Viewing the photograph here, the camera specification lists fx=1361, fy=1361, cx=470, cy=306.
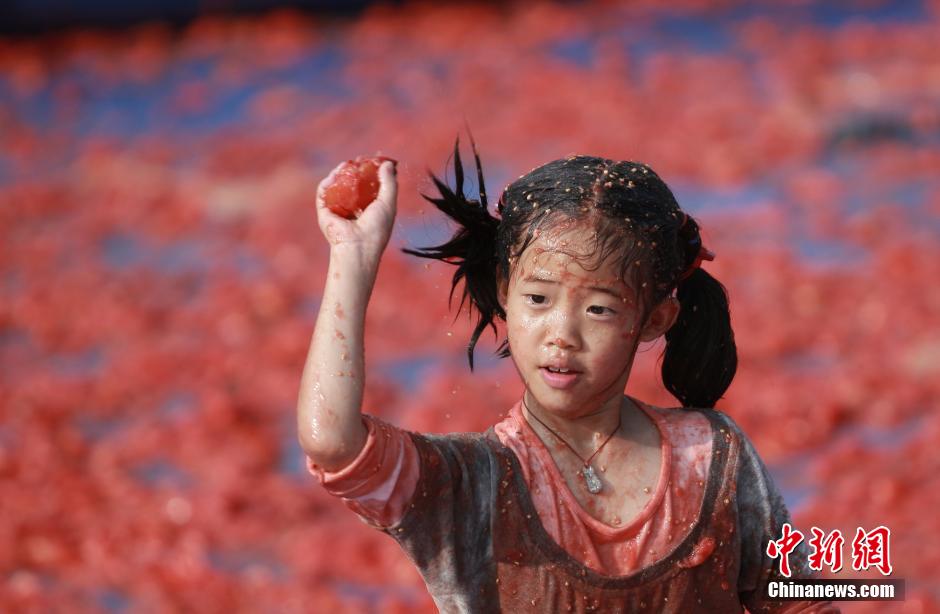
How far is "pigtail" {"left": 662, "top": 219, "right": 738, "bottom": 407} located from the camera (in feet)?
9.05

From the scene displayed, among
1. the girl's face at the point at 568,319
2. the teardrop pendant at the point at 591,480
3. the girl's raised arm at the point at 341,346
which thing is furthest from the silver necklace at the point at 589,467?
the girl's raised arm at the point at 341,346

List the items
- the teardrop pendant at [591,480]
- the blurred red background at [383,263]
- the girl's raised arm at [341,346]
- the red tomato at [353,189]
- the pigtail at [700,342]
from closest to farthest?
the girl's raised arm at [341,346]
the red tomato at [353,189]
the teardrop pendant at [591,480]
the pigtail at [700,342]
the blurred red background at [383,263]

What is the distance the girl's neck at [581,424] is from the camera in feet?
8.52

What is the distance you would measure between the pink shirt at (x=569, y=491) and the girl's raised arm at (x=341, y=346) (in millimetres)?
55

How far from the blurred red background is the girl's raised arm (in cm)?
41

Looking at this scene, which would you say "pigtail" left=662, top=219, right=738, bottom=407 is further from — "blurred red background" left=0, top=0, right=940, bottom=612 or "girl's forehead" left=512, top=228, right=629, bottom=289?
"blurred red background" left=0, top=0, right=940, bottom=612

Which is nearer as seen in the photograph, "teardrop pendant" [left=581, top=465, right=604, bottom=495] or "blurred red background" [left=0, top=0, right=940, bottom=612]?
"teardrop pendant" [left=581, top=465, right=604, bottom=495]

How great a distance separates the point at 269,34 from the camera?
42.7 feet

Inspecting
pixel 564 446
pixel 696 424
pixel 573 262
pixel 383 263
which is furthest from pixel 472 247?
pixel 383 263

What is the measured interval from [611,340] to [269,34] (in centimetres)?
1110

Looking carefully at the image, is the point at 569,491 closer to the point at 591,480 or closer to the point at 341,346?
the point at 591,480

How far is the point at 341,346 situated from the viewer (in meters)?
2.30

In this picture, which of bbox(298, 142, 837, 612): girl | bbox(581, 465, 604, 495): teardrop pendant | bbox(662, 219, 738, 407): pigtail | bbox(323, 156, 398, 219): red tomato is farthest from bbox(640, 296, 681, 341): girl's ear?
bbox(323, 156, 398, 219): red tomato

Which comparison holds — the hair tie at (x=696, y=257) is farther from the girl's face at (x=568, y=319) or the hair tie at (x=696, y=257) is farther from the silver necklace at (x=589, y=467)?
the silver necklace at (x=589, y=467)
